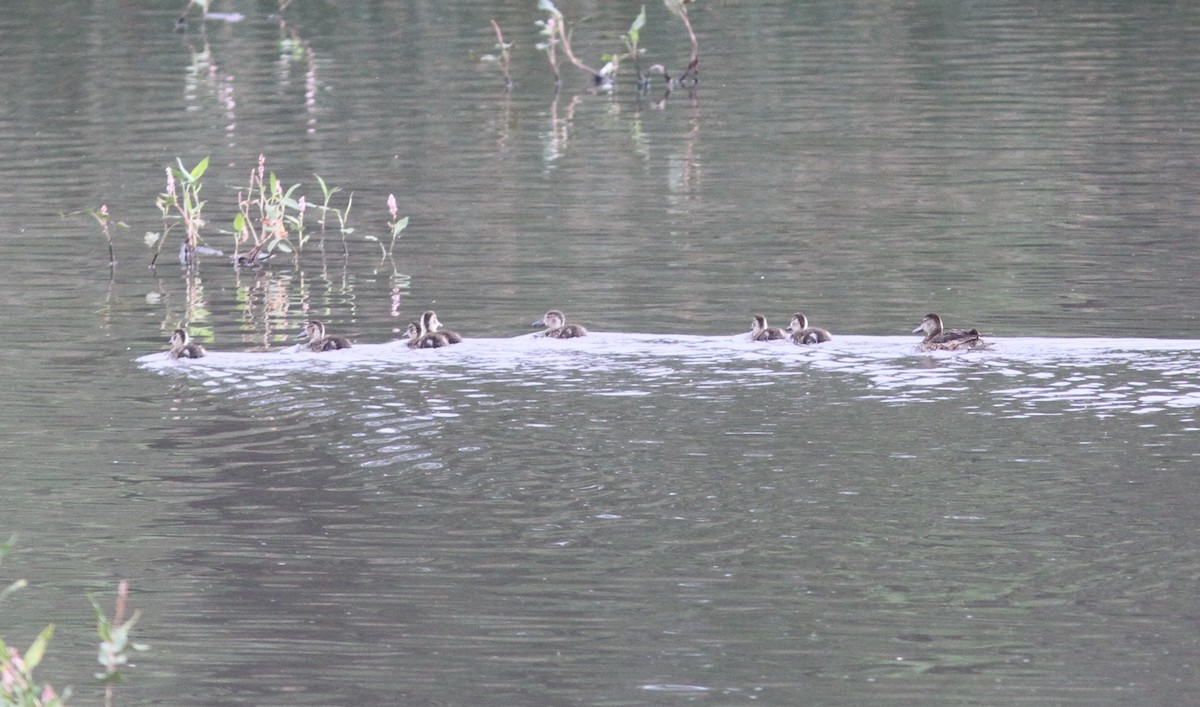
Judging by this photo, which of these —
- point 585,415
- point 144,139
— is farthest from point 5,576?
point 144,139

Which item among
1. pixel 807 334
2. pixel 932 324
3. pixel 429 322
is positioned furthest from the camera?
pixel 429 322

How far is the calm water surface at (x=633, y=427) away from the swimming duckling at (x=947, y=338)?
4.6 inches

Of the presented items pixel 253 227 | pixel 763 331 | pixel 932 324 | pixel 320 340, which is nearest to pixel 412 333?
pixel 320 340

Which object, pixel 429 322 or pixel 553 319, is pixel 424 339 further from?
pixel 553 319

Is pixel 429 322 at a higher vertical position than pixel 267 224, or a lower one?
lower

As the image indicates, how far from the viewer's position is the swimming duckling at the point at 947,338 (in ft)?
43.6

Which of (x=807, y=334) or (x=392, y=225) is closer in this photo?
(x=807, y=334)

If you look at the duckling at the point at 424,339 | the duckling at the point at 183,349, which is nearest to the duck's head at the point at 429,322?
the duckling at the point at 424,339

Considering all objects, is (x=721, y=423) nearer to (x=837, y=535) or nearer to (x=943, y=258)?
(x=837, y=535)

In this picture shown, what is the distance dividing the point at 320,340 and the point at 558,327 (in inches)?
67.8

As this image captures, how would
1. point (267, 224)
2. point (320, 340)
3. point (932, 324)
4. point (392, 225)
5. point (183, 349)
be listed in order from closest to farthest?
point (932, 324)
point (320, 340)
point (183, 349)
point (267, 224)
point (392, 225)

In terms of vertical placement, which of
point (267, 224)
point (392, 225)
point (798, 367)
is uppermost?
point (267, 224)

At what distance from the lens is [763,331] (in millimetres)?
13906

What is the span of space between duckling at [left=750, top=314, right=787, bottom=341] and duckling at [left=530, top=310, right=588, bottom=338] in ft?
4.02
